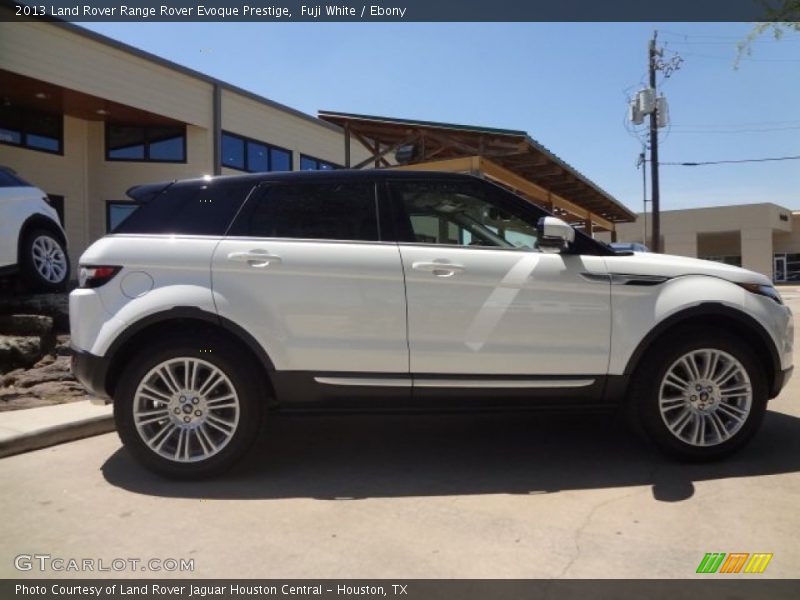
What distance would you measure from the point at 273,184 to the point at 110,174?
1344 centimetres

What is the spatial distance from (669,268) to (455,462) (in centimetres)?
192

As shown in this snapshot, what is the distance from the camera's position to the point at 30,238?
722 centimetres

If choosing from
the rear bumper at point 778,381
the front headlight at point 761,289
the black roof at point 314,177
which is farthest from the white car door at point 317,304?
the rear bumper at point 778,381

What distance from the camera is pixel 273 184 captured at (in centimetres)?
411

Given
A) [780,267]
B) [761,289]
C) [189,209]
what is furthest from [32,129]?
[780,267]

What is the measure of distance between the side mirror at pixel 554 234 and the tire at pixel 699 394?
91 centimetres

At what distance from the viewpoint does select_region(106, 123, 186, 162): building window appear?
15.7m

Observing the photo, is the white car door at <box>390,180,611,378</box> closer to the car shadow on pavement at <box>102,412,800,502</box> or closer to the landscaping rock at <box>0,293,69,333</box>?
the car shadow on pavement at <box>102,412,800,502</box>

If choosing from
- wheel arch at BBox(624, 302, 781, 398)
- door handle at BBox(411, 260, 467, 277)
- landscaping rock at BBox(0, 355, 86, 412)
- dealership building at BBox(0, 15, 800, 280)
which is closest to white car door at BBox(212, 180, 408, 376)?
door handle at BBox(411, 260, 467, 277)

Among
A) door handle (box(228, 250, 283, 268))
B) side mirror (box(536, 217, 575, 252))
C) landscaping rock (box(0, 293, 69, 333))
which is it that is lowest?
landscaping rock (box(0, 293, 69, 333))

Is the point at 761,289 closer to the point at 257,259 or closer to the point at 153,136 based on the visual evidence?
the point at 257,259

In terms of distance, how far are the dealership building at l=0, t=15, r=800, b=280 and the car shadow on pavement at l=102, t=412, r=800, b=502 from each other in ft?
24.2

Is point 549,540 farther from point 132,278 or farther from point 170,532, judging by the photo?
point 132,278

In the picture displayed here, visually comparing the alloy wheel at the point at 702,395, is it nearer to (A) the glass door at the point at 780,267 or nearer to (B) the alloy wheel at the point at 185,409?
(B) the alloy wheel at the point at 185,409
